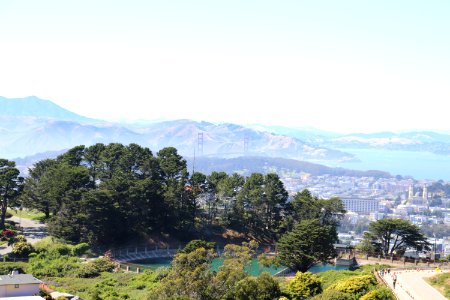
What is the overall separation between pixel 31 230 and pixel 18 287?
22.0 m

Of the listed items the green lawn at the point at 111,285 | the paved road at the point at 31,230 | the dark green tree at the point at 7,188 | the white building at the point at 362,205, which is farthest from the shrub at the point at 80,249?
the white building at the point at 362,205

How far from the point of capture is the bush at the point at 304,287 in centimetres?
2720

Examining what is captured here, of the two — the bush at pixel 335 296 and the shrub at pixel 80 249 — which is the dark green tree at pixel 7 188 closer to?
the shrub at pixel 80 249

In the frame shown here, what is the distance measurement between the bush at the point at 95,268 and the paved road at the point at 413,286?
59.3ft

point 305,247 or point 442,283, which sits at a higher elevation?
point 305,247

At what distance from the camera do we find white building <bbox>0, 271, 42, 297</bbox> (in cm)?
2875

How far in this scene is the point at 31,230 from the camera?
164ft

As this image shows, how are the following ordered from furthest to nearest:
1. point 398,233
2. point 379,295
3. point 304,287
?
point 398,233 → point 304,287 → point 379,295

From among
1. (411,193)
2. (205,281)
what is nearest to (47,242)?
(205,281)

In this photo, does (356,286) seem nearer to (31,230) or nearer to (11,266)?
(11,266)

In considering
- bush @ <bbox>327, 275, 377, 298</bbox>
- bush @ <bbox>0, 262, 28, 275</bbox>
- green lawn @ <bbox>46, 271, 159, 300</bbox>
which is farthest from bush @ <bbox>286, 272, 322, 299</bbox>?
bush @ <bbox>0, 262, 28, 275</bbox>

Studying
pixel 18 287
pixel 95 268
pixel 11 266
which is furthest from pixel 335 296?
pixel 11 266

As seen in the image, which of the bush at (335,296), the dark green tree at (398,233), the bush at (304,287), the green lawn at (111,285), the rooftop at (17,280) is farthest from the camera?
the dark green tree at (398,233)

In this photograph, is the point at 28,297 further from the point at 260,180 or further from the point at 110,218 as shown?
the point at 260,180
